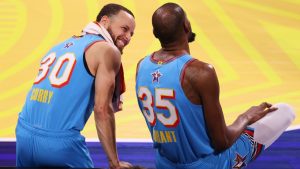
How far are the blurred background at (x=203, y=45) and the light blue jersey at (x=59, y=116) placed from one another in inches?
64.9

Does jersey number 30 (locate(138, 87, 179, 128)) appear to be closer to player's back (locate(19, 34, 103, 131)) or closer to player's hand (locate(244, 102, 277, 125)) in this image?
player's back (locate(19, 34, 103, 131))

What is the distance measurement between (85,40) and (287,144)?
6.83ft

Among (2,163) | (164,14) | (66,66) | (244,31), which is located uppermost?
(164,14)

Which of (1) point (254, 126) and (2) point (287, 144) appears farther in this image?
(2) point (287, 144)

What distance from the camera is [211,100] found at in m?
3.19

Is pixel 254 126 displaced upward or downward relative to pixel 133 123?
upward

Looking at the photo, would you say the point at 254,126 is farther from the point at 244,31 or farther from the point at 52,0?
the point at 52,0

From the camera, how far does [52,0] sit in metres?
7.54

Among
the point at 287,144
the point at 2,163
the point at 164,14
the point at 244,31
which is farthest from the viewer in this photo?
the point at 244,31

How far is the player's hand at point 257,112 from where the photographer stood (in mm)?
3629

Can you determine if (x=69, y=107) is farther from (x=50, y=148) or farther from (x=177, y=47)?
(x=177, y=47)

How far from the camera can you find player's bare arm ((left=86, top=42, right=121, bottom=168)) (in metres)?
3.38

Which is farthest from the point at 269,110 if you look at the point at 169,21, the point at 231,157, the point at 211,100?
the point at 169,21

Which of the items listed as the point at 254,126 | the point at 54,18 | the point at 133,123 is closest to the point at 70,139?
the point at 254,126
